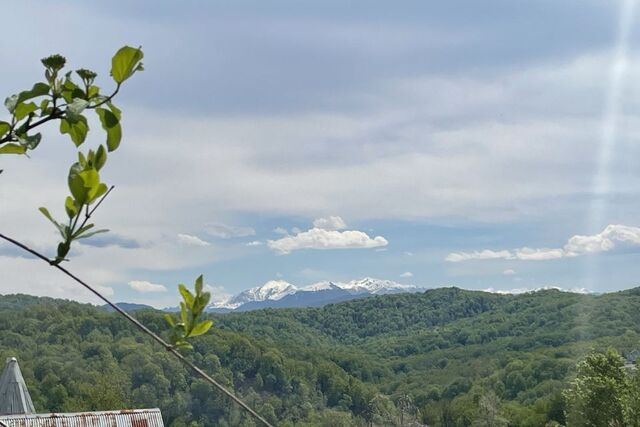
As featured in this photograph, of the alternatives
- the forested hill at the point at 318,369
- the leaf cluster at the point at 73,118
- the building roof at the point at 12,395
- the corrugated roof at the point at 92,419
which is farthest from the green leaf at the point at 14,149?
the forested hill at the point at 318,369

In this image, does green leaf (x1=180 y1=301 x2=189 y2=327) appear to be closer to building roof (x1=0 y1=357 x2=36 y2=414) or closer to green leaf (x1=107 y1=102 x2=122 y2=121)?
green leaf (x1=107 y1=102 x2=122 y2=121)

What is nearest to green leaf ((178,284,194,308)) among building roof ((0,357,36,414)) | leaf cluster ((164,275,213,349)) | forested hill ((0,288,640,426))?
leaf cluster ((164,275,213,349))

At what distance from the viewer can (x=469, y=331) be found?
16050cm

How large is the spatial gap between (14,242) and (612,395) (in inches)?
1112

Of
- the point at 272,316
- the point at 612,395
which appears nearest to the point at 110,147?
the point at 612,395

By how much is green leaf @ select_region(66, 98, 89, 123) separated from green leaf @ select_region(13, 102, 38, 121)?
0.07 m

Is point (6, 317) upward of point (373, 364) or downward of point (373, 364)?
upward

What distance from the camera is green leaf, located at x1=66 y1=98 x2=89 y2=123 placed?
1.12 metres

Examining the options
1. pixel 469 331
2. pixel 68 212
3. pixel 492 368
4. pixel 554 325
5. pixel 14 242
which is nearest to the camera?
pixel 14 242

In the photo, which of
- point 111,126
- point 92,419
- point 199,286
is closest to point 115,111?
point 111,126

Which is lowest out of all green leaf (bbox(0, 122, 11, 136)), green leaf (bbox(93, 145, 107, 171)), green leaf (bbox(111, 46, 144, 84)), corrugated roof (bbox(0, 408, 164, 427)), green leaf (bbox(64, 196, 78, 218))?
corrugated roof (bbox(0, 408, 164, 427))

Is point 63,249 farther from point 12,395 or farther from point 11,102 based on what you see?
point 12,395

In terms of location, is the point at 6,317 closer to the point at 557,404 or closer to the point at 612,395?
the point at 557,404

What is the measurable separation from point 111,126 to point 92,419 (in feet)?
57.6
